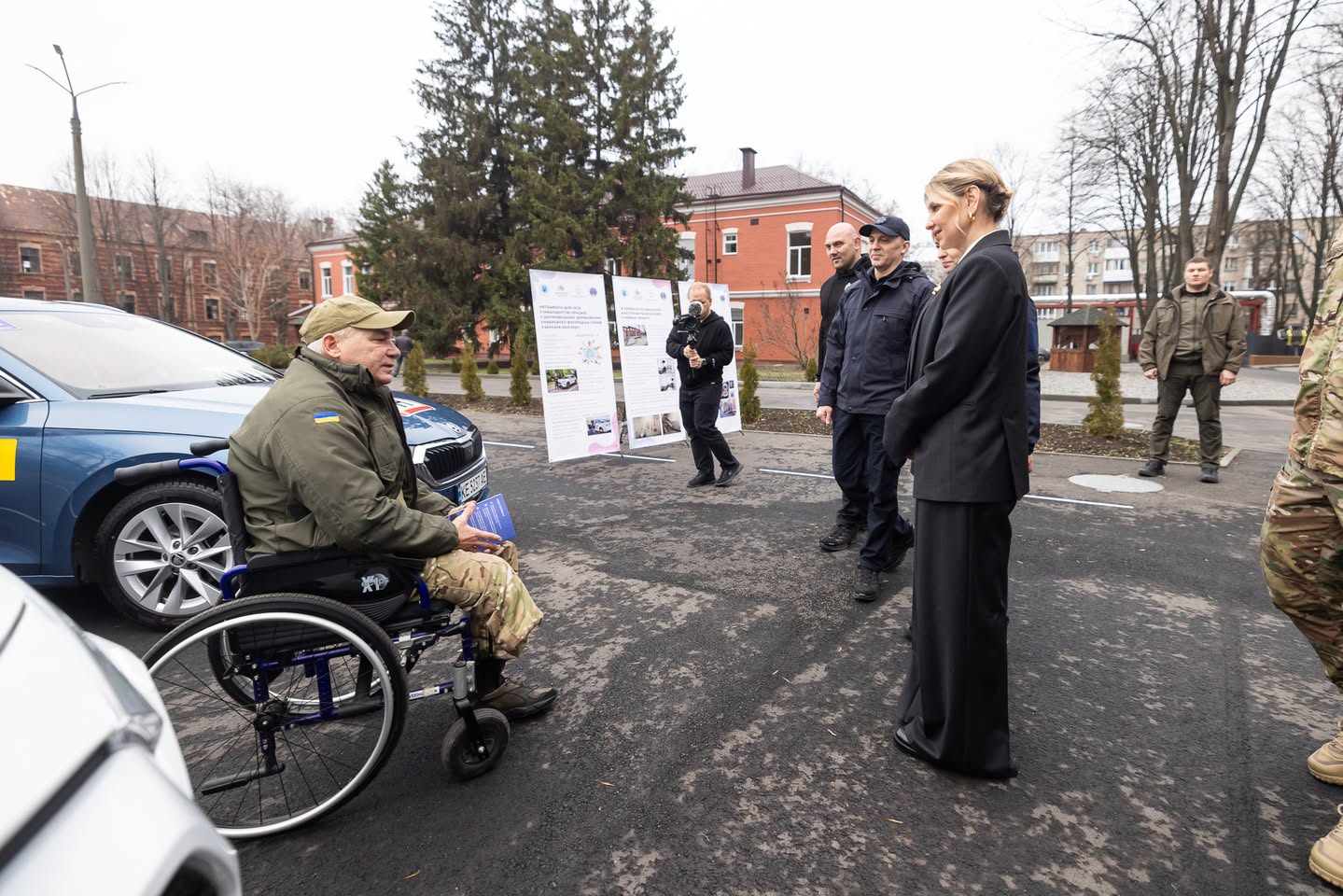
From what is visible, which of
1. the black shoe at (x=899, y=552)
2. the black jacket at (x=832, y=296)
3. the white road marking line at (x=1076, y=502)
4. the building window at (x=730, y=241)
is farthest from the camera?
the building window at (x=730, y=241)

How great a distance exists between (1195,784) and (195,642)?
3379mm

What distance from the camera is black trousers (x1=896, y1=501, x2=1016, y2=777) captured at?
2.50m

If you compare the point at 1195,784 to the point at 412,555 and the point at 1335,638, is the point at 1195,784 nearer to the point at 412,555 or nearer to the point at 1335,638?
the point at 1335,638

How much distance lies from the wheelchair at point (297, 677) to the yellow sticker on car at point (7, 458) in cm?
195

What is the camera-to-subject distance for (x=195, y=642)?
7.16 ft

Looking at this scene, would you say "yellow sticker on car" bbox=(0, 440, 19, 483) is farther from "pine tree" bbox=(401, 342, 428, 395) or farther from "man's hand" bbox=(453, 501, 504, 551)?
"pine tree" bbox=(401, 342, 428, 395)

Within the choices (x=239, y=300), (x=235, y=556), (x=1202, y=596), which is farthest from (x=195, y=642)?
(x=239, y=300)

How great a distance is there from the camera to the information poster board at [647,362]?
9523 mm

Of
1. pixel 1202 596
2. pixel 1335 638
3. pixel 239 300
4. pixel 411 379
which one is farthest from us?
pixel 239 300

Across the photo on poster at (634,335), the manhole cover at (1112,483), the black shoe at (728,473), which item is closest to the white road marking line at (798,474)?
the black shoe at (728,473)

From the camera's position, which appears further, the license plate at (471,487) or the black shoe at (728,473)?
the black shoe at (728,473)

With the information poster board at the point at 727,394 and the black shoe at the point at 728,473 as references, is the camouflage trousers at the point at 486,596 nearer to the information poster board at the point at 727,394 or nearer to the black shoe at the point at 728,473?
the black shoe at the point at 728,473

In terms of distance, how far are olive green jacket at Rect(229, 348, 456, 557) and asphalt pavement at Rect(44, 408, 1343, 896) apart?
3.11 ft

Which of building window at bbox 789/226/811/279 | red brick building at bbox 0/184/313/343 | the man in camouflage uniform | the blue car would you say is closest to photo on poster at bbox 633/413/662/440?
the blue car
